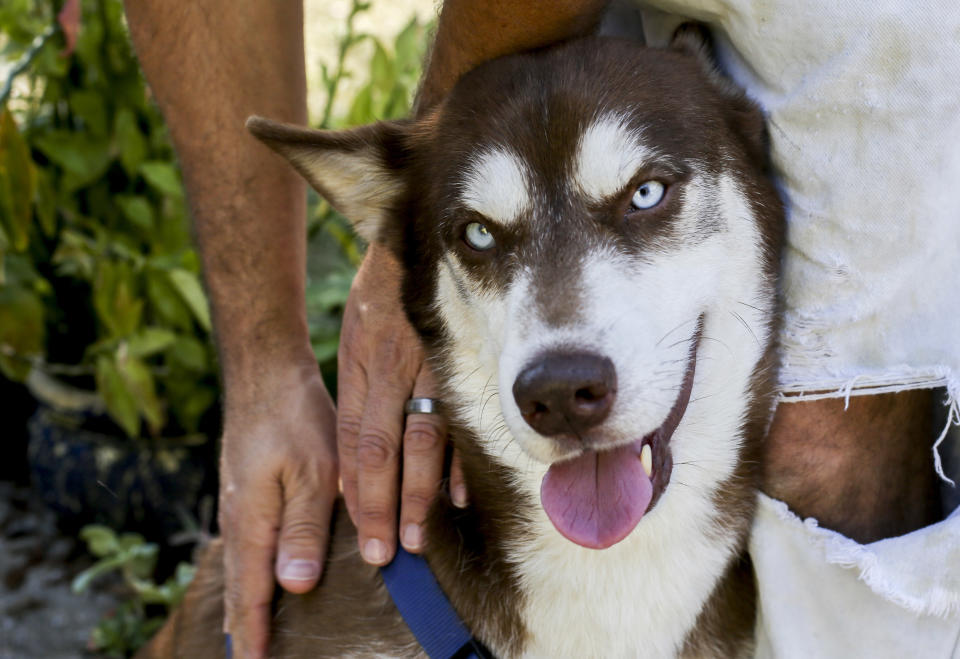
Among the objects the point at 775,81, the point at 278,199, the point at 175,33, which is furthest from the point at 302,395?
the point at 775,81

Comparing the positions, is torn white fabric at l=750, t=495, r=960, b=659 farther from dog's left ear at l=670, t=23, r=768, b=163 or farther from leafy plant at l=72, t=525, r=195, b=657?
leafy plant at l=72, t=525, r=195, b=657

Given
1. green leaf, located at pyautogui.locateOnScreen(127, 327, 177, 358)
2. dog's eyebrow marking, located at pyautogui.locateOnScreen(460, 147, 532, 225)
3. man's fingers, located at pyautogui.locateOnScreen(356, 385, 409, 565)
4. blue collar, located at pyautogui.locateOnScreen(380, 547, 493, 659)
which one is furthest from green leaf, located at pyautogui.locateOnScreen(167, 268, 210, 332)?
dog's eyebrow marking, located at pyautogui.locateOnScreen(460, 147, 532, 225)

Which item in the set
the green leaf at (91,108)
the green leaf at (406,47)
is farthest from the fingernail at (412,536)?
the green leaf at (406,47)

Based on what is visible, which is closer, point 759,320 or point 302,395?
point 759,320

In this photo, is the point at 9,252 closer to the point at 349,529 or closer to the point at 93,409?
the point at 93,409

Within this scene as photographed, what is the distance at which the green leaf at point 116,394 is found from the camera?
370cm

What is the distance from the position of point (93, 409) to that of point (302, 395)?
1.77 m

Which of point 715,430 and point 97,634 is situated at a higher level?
point 715,430

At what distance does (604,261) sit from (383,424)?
74cm

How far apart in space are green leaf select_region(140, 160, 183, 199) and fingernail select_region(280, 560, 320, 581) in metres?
1.80

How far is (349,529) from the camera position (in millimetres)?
2539

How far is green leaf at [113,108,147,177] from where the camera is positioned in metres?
3.83

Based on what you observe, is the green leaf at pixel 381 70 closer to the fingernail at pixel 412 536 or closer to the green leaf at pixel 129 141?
the green leaf at pixel 129 141

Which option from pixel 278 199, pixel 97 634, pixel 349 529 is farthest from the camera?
pixel 97 634
